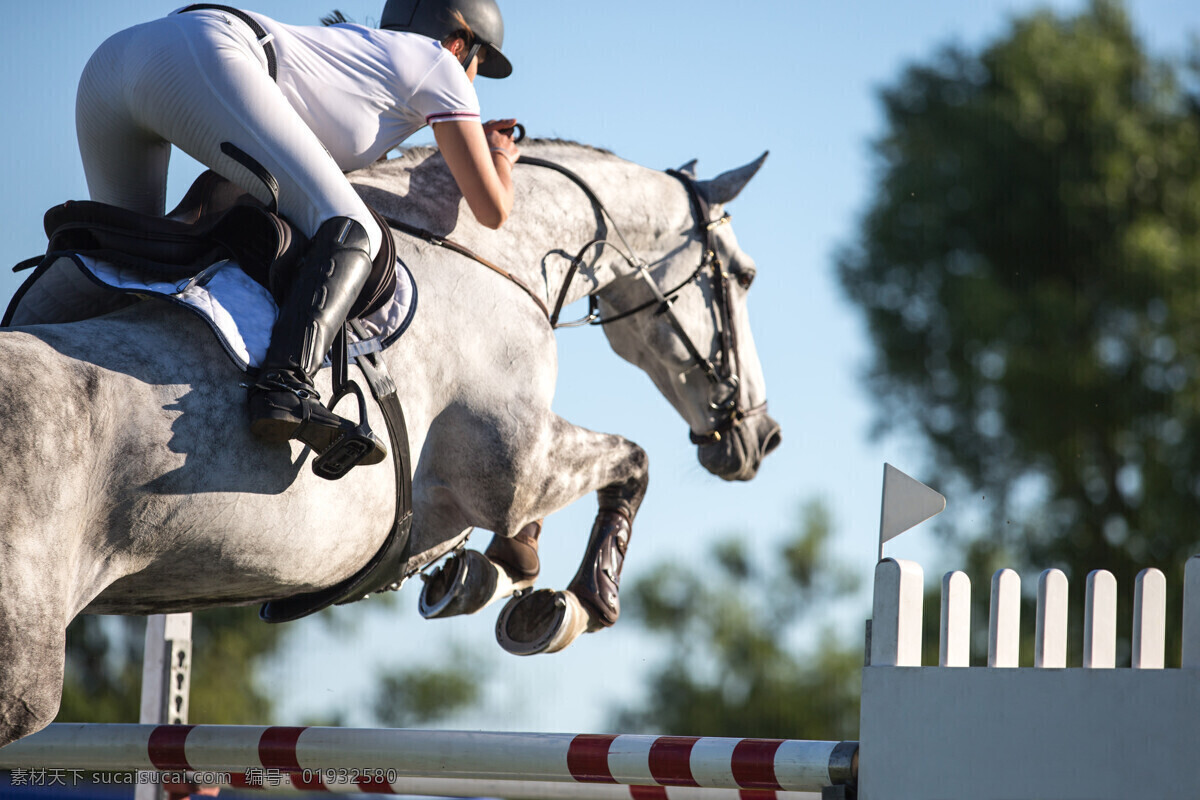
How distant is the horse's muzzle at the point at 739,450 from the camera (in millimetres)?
4688

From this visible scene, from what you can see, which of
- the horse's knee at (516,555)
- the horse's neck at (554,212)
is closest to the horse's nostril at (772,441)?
the horse's neck at (554,212)

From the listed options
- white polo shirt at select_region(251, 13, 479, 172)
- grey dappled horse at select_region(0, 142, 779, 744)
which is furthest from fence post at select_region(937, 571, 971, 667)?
white polo shirt at select_region(251, 13, 479, 172)

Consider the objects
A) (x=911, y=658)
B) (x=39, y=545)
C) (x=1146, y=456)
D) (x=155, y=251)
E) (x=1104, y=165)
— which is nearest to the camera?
(x=39, y=545)

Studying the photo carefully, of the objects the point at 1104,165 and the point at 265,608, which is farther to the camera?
the point at 1104,165

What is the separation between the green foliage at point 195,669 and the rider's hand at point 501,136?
1711cm

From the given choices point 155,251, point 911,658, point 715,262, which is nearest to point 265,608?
point 155,251

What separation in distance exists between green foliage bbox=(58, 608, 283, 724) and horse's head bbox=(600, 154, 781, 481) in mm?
16306

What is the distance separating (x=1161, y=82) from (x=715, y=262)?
12.2 metres

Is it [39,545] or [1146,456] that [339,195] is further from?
[1146,456]

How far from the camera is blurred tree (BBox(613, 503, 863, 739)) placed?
67.6ft

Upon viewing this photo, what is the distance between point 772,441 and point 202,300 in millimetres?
2615

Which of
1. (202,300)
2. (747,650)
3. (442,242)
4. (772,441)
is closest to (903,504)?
(442,242)

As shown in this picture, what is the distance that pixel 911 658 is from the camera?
→ 103 inches

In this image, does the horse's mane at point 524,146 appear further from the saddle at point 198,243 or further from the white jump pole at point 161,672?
the white jump pole at point 161,672
